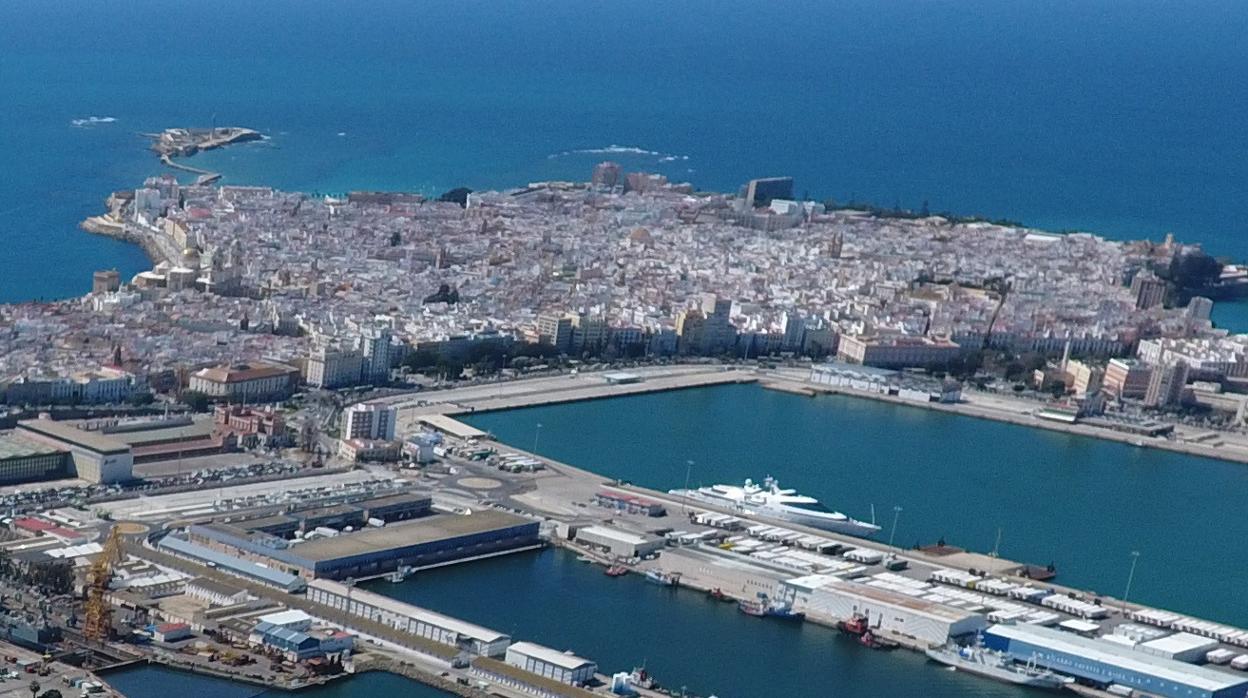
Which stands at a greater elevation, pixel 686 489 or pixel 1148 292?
pixel 1148 292

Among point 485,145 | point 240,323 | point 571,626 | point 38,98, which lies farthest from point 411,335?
point 38,98

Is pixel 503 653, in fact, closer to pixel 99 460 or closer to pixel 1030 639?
pixel 1030 639

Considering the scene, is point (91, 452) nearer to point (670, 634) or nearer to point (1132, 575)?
point (670, 634)

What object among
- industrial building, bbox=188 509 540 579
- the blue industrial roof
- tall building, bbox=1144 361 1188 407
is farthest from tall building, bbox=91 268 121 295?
tall building, bbox=1144 361 1188 407

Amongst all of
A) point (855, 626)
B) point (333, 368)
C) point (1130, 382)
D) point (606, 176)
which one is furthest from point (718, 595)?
point (606, 176)

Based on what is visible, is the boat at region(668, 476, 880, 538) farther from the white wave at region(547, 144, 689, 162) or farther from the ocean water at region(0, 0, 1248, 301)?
the white wave at region(547, 144, 689, 162)
